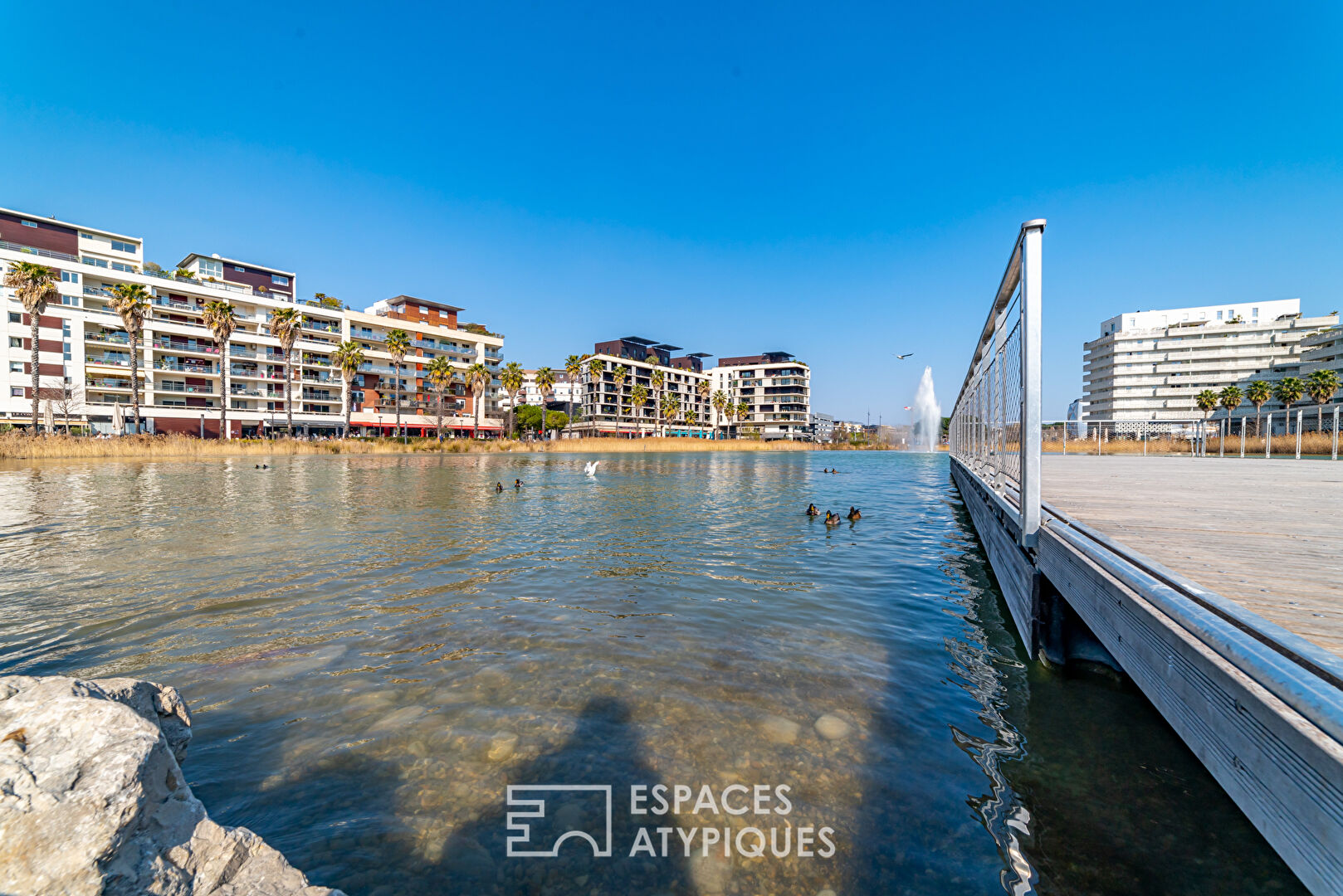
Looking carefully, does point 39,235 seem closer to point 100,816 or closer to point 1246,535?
point 100,816

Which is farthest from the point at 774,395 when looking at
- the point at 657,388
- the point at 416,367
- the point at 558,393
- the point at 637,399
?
the point at 416,367

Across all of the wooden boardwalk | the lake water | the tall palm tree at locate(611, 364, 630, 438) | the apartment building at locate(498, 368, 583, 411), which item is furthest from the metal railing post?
the apartment building at locate(498, 368, 583, 411)

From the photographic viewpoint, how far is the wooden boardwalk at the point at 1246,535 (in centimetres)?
330

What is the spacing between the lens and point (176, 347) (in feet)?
230

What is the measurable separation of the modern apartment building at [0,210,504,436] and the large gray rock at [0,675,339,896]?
8122 centimetres

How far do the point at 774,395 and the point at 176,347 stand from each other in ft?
385

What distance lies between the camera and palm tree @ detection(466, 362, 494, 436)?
279ft

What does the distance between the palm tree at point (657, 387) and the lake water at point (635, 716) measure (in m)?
117

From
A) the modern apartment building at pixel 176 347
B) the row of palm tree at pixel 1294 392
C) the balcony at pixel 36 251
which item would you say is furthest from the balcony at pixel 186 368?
the row of palm tree at pixel 1294 392

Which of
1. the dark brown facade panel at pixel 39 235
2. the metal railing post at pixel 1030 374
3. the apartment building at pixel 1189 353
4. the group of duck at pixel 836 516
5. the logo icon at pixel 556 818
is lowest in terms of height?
the logo icon at pixel 556 818

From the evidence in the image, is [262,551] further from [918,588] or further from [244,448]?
[244,448]

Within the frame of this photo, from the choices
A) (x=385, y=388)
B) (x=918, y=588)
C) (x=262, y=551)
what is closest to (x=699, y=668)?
(x=918, y=588)

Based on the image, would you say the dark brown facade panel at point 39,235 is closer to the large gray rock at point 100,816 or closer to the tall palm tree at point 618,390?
the tall palm tree at point 618,390

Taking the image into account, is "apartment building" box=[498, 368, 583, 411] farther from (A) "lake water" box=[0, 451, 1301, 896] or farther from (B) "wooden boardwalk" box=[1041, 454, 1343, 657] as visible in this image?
(B) "wooden boardwalk" box=[1041, 454, 1343, 657]
